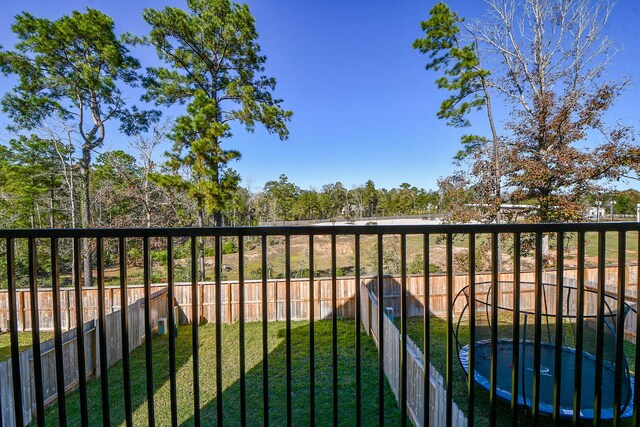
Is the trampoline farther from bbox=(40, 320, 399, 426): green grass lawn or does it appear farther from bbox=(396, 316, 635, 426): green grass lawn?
bbox=(40, 320, 399, 426): green grass lawn

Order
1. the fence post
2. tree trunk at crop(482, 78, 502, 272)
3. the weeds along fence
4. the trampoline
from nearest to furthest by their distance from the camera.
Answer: the trampoline
the fence post
the weeds along fence
tree trunk at crop(482, 78, 502, 272)

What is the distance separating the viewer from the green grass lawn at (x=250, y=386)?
14.2ft

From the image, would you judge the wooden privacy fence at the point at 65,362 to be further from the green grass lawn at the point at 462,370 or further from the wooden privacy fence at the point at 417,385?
the green grass lawn at the point at 462,370

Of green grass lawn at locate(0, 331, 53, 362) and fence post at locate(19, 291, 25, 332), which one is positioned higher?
fence post at locate(19, 291, 25, 332)

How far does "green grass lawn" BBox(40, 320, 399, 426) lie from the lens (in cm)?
433

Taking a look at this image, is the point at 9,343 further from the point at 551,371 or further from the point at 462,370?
the point at 551,371

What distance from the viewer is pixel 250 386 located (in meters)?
5.10

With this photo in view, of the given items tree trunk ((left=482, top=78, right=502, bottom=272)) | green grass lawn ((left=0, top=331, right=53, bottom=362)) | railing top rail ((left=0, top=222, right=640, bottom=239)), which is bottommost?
green grass lawn ((left=0, top=331, right=53, bottom=362))

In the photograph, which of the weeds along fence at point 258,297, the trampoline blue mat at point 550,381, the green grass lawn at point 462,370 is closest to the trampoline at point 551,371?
the trampoline blue mat at point 550,381

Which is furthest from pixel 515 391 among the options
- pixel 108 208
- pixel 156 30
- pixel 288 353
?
pixel 108 208

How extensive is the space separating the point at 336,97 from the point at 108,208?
9.67 m

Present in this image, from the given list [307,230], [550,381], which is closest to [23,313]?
[307,230]

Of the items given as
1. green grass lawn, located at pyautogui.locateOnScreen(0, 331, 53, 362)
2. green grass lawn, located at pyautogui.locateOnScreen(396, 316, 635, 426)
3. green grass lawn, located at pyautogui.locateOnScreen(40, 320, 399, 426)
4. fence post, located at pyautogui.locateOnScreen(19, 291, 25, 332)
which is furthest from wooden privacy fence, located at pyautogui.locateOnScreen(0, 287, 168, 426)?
green grass lawn, located at pyautogui.locateOnScreen(396, 316, 635, 426)

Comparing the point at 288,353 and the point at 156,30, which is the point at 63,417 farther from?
the point at 156,30
